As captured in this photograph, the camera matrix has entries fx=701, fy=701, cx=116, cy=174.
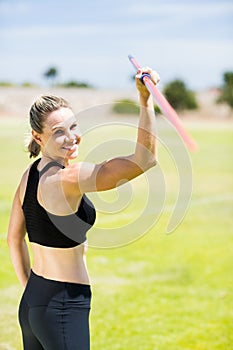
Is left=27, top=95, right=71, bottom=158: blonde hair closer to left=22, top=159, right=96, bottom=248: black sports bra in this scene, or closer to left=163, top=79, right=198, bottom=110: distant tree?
left=22, top=159, right=96, bottom=248: black sports bra

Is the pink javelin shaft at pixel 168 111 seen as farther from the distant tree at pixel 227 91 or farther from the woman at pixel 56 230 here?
the distant tree at pixel 227 91

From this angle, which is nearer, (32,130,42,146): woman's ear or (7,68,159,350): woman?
(7,68,159,350): woman

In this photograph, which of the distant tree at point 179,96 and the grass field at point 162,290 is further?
the distant tree at point 179,96

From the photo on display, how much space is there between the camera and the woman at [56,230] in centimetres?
255

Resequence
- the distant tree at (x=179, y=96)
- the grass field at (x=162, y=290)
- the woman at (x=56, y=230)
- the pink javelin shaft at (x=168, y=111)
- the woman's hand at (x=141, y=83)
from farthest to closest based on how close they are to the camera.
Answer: the distant tree at (x=179, y=96), the grass field at (x=162, y=290), the woman at (x=56, y=230), the woman's hand at (x=141, y=83), the pink javelin shaft at (x=168, y=111)

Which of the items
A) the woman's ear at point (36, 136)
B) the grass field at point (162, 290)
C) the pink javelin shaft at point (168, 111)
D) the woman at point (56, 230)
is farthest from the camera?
the grass field at point (162, 290)

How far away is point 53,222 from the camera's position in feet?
8.43

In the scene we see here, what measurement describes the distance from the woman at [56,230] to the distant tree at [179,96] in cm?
5604

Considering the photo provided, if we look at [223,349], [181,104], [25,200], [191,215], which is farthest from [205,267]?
[181,104]

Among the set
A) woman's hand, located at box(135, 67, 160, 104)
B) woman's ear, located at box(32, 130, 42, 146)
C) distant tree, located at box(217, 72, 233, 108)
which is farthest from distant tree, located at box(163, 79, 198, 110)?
woman's hand, located at box(135, 67, 160, 104)

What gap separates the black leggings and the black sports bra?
17 cm

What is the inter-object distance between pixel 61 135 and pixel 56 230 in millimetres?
356

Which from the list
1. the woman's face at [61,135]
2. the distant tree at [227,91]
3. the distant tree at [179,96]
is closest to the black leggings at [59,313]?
the woman's face at [61,135]

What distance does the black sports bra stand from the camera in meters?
2.56
